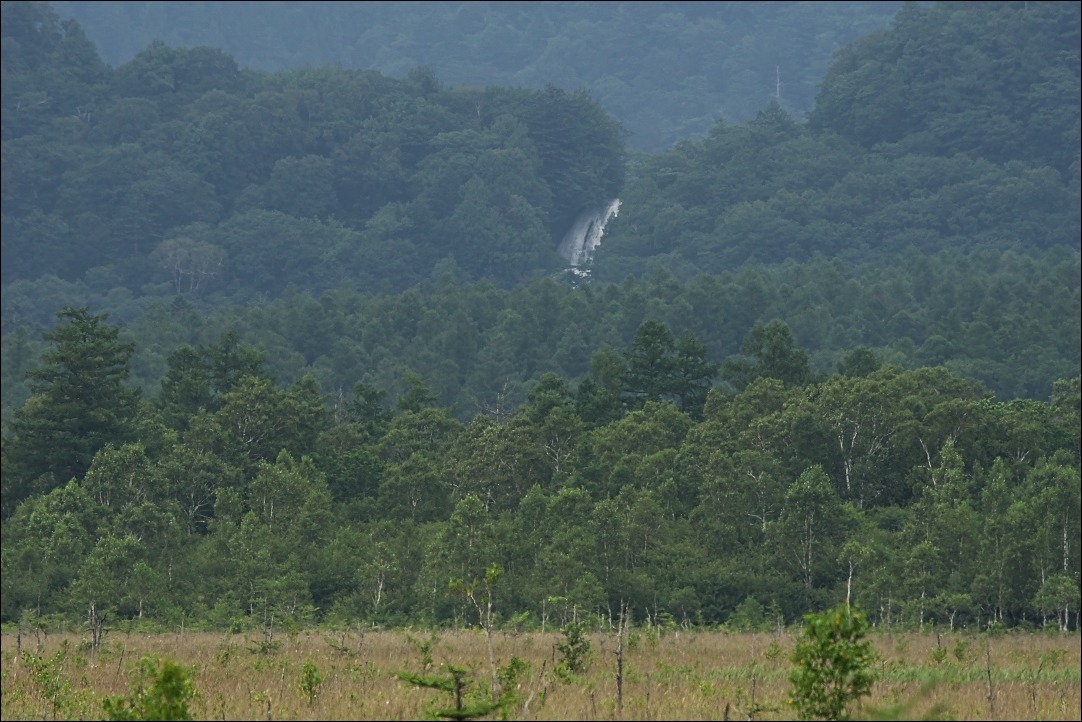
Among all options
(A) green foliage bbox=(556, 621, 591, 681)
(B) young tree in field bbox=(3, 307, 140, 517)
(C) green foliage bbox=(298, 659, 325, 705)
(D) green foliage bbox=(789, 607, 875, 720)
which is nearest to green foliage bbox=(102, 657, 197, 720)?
(C) green foliage bbox=(298, 659, 325, 705)

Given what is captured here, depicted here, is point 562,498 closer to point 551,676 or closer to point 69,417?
point 69,417

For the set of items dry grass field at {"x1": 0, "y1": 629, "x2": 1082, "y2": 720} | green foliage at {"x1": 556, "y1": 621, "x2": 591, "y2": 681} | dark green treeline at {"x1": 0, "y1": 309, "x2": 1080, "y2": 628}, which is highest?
dark green treeline at {"x1": 0, "y1": 309, "x2": 1080, "y2": 628}

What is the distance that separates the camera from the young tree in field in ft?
177

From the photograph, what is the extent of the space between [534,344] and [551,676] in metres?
55.8

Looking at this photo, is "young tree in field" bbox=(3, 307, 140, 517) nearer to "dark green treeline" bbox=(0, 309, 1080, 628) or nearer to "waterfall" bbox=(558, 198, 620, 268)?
"dark green treeline" bbox=(0, 309, 1080, 628)

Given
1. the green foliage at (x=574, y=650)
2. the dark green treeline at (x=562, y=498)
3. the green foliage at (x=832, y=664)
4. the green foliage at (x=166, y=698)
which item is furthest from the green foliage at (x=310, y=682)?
the dark green treeline at (x=562, y=498)

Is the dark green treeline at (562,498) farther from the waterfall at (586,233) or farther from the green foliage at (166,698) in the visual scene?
the waterfall at (586,233)

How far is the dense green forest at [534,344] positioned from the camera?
44312mm

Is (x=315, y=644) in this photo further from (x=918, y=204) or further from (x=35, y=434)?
(x=918, y=204)

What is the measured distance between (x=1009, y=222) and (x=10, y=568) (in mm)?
87553

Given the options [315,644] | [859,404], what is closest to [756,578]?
[859,404]

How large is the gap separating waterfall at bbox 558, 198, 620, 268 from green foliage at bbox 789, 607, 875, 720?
118 metres

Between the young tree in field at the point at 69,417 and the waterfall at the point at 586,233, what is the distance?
273 feet

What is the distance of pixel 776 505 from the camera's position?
4781 centimetres
